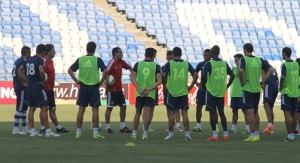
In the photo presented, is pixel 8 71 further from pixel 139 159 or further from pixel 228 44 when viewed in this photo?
pixel 139 159

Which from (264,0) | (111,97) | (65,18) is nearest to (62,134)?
(111,97)

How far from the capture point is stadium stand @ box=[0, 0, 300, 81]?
45.7 metres

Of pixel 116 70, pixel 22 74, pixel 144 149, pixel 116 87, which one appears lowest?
pixel 144 149

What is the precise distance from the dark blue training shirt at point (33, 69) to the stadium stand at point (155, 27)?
73.8 feet

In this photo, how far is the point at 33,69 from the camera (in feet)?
64.8

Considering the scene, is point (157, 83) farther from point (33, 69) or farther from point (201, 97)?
point (201, 97)

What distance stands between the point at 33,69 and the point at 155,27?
101 feet

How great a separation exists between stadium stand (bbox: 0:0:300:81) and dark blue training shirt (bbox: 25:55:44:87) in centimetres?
2250

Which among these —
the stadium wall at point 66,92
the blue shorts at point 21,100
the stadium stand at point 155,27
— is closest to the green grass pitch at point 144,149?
the blue shorts at point 21,100

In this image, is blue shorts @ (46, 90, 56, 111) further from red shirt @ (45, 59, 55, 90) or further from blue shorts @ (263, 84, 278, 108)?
blue shorts @ (263, 84, 278, 108)

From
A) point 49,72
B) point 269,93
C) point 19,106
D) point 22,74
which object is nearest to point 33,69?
point 22,74

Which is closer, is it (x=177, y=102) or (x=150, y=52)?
(x=150, y=52)

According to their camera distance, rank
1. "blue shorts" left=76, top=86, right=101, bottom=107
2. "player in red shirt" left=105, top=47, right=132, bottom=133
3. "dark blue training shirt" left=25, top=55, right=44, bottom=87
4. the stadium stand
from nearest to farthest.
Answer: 1. "blue shorts" left=76, top=86, right=101, bottom=107
2. "dark blue training shirt" left=25, top=55, right=44, bottom=87
3. "player in red shirt" left=105, top=47, right=132, bottom=133
4. the stadium stand

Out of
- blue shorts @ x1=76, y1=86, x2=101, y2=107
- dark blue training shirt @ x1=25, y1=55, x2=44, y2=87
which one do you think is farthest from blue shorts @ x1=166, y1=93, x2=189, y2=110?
dark blue training shirt @ x1=25, y1=55, x2=44, y2=87
